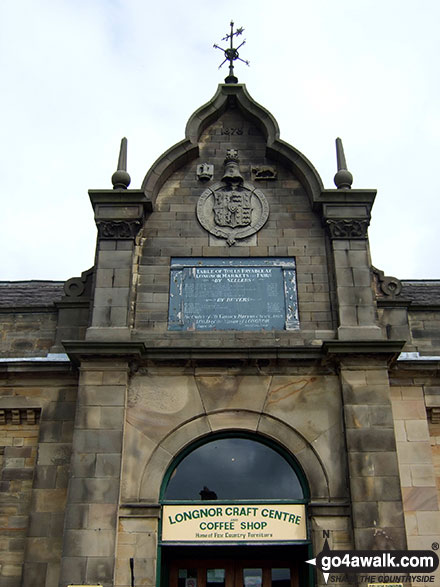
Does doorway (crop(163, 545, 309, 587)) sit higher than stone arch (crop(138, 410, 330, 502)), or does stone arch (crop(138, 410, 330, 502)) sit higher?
stone arch (crop(138, 410, 330, 502))

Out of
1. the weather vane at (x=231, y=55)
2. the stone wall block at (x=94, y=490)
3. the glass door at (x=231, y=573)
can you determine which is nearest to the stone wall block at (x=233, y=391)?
the stone wall block at (x=94, y=490)

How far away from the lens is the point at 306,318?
13641mm

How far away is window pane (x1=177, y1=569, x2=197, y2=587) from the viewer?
40.3 feet

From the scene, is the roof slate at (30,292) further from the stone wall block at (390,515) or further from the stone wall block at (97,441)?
the stone wall block at (390,515)

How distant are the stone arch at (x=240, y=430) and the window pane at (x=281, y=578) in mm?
1722

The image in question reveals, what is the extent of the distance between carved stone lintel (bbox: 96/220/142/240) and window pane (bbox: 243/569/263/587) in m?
7.28

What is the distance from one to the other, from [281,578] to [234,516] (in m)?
1.71

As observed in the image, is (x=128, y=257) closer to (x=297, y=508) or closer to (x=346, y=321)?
(x=346, y=321)

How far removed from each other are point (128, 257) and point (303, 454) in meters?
5.53

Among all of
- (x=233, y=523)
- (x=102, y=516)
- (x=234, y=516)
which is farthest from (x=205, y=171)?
(x=102, y=516)

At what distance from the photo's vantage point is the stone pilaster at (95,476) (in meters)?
11.2

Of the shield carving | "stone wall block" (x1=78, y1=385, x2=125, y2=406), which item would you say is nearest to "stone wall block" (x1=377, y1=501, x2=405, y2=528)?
"stone wall block" (x1=78, y1=385, x2=125, y2=406)

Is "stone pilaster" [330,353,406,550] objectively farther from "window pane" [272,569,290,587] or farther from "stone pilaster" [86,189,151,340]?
"stone pilaster" [86,189,151,340]

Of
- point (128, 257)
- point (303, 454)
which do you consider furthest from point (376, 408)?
point (128, 257)
